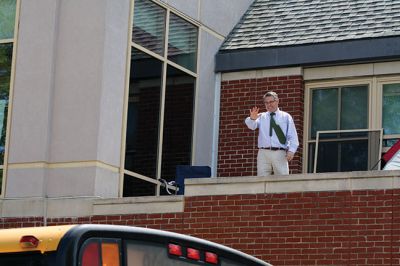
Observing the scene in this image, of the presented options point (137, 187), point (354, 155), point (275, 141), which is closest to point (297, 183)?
point (275, 141)

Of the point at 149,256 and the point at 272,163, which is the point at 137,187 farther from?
the point at 149,256

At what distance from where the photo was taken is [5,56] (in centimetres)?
1716

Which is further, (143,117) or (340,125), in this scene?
(340,125)

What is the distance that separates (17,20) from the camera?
1706 centimetres

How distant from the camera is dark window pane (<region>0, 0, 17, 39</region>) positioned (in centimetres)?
1720

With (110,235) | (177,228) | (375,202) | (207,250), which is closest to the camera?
(110,235)

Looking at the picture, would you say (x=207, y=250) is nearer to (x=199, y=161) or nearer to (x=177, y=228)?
(x=177, y=228)

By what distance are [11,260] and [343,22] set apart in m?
12.5

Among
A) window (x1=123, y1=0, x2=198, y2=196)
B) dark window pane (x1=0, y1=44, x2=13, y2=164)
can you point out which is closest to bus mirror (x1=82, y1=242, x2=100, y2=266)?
window (x1=123, y1=0, x2=198, y2=196)

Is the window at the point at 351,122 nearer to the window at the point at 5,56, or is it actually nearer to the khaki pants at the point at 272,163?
the khaki pants at the point at 272,163

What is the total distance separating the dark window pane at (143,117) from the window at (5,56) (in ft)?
6.17

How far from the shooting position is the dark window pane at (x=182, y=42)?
1834 centimetres

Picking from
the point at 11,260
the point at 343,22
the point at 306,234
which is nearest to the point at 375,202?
the point at 306,234

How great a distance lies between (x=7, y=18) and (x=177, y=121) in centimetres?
325
